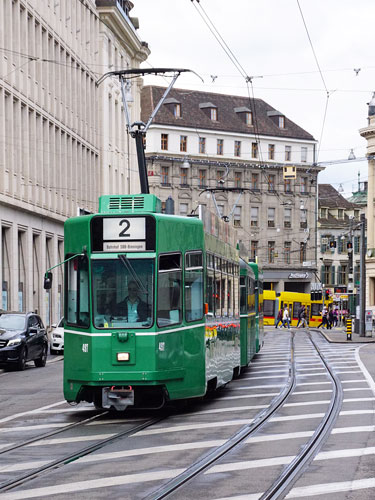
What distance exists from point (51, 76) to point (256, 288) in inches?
953

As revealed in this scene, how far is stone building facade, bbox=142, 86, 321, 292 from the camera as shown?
10312 cm

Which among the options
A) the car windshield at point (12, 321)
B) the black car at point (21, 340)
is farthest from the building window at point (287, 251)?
the car windshield at point (12, 321)

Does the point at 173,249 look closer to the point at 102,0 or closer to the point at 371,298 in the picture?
the point at 102,0

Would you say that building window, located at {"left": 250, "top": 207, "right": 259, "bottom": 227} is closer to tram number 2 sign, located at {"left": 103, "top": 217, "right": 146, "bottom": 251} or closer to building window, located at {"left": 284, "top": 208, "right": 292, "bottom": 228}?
building window, located at {"left": 284, "top": 208, "right": 292, "bottom": 228}

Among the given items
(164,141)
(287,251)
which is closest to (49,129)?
(164,141)

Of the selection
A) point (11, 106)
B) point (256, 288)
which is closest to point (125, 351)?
point (256, 288)

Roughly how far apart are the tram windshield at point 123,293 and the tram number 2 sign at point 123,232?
0.22m

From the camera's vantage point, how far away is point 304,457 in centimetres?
1205

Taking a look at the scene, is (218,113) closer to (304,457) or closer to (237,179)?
(237,179)

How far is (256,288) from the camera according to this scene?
33781mm

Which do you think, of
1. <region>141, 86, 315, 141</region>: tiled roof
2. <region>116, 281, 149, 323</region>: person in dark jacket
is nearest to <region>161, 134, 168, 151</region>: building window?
<region>141, 86, 315, 141</region>: tiled roof

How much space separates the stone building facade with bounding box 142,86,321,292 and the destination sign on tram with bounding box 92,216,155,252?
84.6 metres

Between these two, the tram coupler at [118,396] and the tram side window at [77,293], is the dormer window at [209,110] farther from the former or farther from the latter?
the tram coupler at [118,396]

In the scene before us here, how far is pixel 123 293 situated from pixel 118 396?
4.87 ft
